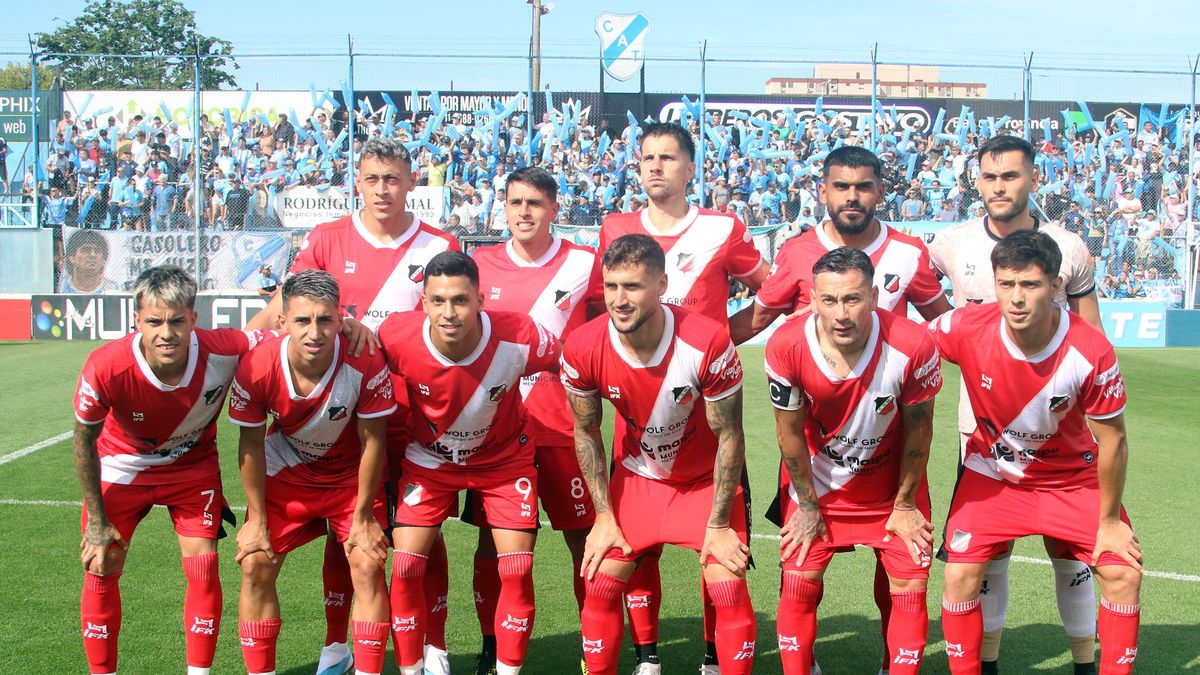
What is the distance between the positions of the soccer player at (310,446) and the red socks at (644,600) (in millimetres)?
1150

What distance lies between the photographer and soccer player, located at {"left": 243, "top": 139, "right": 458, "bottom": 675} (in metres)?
5.44

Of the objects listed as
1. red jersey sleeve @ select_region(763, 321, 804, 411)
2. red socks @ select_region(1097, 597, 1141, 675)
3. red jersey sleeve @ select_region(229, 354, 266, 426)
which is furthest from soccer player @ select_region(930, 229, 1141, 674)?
red jersey sleeve @ select_region(229, 354, 266, 426)

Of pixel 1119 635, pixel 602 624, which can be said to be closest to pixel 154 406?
pixel 602 624

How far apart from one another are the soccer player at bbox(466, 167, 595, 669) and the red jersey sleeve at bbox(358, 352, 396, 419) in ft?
2.87

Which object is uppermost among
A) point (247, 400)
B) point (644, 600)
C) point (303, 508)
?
point (247, 400)

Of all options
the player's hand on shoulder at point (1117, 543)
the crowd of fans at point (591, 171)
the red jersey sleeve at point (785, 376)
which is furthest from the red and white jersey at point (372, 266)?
the crowd of fans at point (591, 171)

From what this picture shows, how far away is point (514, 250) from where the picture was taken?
19.0ft

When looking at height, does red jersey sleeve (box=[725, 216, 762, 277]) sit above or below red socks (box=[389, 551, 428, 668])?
above

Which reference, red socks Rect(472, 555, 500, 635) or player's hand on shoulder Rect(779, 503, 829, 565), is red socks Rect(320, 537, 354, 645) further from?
player's hand on shoulder Rect(779, 503, 829, 565)

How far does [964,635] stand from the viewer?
15.3 ft

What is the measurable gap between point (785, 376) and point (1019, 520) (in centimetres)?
122

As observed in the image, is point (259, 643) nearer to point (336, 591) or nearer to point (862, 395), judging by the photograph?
point (336, 591)

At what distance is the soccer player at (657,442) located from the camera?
4.64 metres

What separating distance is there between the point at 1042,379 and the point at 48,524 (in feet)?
22.0
